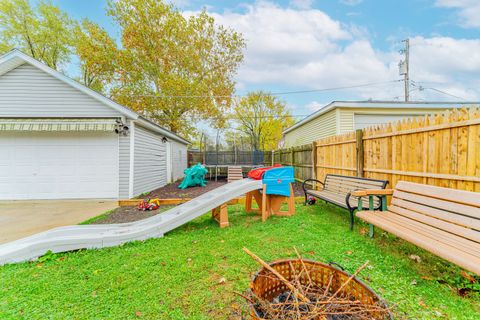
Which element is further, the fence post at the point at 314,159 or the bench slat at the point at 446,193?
the fence post at the point at 314,159

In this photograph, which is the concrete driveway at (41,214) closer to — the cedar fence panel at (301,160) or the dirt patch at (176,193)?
the dirt patch at (176,193)

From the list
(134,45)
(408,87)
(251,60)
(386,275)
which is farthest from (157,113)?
(408,87)

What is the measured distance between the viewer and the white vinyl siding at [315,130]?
9.52 metres

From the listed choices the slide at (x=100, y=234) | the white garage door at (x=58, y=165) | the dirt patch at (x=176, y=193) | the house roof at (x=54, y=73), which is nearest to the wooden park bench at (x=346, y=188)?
the slide at (x=100, y=234)

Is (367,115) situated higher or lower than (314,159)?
higher

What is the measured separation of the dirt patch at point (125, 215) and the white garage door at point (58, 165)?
1.67 metres

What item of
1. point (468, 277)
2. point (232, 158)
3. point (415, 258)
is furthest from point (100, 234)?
point (232, 158)

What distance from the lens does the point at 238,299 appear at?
196 centimetres

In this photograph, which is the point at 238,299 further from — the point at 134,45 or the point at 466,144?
the point at 134,45

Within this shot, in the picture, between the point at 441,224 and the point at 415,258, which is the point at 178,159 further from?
the point at 441,224

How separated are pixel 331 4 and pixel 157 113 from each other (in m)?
12.9

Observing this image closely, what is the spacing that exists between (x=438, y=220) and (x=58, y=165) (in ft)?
30.8

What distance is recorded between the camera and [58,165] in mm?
6863

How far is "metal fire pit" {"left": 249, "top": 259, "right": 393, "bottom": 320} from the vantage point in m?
1.36
